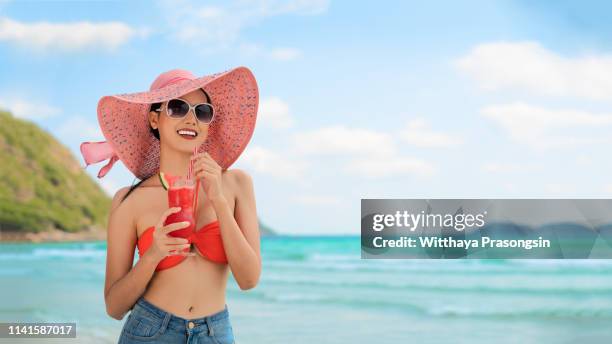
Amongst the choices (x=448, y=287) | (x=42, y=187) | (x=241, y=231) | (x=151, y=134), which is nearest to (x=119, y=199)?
(x=151, y=134)

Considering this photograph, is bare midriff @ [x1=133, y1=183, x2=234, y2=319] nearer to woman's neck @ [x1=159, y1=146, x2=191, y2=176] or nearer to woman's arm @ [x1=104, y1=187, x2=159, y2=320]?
woman's arm @ [x1=104, y1=187, x2=159, y2=320]

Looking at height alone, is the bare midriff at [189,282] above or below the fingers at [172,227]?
below

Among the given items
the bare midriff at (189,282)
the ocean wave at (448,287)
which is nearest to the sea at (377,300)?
the ocean wave at (448,287)

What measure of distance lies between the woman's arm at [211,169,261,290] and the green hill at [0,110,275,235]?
24.5 m

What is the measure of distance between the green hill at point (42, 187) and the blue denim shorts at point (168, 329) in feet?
80.4

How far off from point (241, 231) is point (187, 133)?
14.1 inches

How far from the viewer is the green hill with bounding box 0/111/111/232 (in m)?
25.4

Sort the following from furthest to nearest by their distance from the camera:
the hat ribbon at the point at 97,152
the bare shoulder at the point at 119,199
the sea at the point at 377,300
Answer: the sea at the point at 377,300 → the hat ribbon at the point at 97,152 → the bare shoulder at the point at 119,199

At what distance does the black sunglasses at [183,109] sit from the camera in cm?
236

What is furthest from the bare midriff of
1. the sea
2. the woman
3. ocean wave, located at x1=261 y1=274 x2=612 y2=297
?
ocean wave, located at x1=261 y1=274 x2=612 y2=297

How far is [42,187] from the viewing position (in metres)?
26.6

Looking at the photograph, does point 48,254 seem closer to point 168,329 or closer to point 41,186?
point 41,186

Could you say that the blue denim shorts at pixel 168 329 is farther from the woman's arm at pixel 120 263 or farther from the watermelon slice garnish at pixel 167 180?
the watermelon slice garnish at pixel 167 180

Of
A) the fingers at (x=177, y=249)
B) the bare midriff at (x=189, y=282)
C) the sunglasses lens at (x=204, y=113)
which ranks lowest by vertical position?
the bare midriff at (x=189, y=282)
